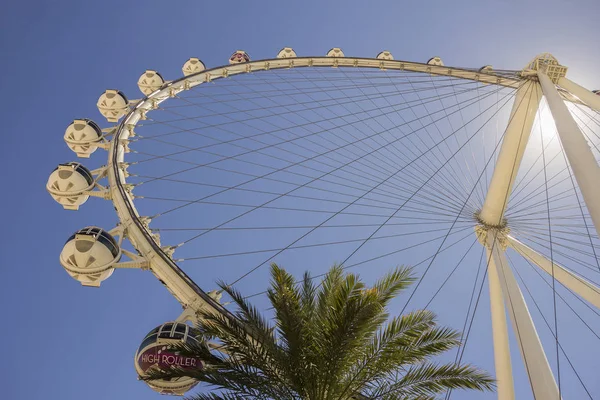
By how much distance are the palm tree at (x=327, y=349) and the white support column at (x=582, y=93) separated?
6710 millimetres

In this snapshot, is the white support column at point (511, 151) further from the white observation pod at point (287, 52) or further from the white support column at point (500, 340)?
the white observation pod at point (287, 52)

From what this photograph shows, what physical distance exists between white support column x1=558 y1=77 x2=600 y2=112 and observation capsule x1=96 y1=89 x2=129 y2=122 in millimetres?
13621

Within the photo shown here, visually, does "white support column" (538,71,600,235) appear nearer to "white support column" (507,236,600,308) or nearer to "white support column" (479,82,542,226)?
"white support column" (479,82,542,226)

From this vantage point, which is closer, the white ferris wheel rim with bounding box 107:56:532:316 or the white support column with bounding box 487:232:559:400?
the white ferris wheel rim with bounding box 107:56:532:316

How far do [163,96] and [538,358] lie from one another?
498 inches

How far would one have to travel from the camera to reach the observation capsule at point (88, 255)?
8016 millimetres

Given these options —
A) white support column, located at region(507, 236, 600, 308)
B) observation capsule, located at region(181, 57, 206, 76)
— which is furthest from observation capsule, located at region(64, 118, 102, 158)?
white support column, located at region(507, 236, 600, 308)

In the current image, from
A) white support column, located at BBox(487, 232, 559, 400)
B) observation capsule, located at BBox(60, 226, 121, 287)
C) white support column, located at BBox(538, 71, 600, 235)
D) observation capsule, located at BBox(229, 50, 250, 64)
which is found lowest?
observation capsule, located at BBox(60, 226, 121, 287)

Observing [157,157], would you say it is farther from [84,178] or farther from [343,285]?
[343,285]

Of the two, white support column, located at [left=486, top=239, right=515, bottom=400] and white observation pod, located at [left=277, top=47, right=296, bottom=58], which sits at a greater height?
white observation pod, located at [left=277, top=47, right=296, bottom=58]

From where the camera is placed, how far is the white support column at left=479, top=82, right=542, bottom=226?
12367 millimetres

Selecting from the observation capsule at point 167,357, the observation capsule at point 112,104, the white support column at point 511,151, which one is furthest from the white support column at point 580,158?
the observation capsule at point 112,104

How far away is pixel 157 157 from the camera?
11312 mm

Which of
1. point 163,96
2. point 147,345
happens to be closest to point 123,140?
point 163,96
